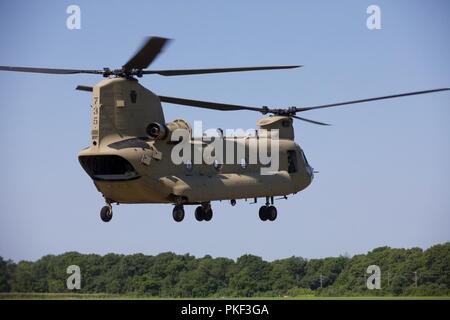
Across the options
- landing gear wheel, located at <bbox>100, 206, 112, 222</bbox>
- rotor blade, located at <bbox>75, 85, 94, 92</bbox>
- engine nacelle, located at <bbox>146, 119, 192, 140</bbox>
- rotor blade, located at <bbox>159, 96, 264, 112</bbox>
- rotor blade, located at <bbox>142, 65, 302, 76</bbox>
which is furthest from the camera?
rotor blade, located at <bbox>159, 96, 264, 112</bbox>

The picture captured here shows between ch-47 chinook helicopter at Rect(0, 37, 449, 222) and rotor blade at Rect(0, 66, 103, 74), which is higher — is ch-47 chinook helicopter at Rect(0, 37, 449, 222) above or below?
below

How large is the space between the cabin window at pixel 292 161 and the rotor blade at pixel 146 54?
12.6 meters

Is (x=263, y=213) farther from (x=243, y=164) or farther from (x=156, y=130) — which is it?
(x=156, y=130)

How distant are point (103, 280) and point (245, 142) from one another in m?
9.90

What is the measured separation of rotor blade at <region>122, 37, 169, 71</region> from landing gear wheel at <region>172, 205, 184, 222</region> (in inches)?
274

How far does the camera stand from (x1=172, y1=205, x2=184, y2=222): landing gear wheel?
56.3 meters

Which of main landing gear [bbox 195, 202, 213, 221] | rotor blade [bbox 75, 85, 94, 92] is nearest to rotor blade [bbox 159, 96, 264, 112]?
rotor blade [bbox 75, 85, 94, 92]

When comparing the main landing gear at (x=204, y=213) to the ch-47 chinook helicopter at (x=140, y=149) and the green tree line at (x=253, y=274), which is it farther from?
the green tree line at (x=253, y=274)

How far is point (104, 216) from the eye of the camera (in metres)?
55.5

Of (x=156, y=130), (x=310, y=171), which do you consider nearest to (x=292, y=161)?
(x=310, y=171)

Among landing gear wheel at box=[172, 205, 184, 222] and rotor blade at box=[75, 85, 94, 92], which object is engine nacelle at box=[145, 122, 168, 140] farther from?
rotor blade at box=[75, 85, 94, 92]

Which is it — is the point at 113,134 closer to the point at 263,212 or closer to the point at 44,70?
the point at 44,70
